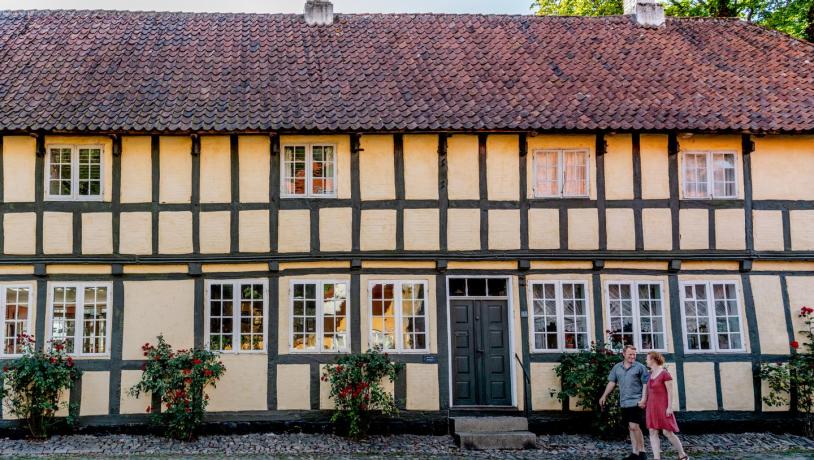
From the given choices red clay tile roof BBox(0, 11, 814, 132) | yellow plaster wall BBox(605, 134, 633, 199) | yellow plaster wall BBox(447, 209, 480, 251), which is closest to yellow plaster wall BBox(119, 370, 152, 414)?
red clay tile roof BBox(0, 11, 814, 132)

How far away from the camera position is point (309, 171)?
44.1 ft

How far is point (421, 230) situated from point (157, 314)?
5.31m

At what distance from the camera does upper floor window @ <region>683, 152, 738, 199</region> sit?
540 inches

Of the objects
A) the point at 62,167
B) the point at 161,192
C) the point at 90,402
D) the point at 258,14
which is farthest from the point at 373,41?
the point at 90,402

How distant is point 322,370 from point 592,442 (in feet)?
16.9

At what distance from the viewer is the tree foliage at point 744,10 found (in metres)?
20.1

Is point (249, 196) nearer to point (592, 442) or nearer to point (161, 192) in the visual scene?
point (161, 192)

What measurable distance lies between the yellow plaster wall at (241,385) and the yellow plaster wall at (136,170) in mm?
3496

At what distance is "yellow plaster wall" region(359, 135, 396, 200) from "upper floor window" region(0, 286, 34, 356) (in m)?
6.73

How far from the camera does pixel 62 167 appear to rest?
1329 cm

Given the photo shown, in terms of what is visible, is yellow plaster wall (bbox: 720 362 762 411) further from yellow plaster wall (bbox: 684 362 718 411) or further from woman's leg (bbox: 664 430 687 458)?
woman's leg (bbox: 664 430 687 458)

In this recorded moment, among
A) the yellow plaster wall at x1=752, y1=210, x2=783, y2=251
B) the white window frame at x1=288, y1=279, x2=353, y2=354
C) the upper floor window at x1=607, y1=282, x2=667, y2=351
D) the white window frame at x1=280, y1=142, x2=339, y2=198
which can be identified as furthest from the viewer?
the yellow plaster wall at x1=752, y1=210, x2=783, y2=251

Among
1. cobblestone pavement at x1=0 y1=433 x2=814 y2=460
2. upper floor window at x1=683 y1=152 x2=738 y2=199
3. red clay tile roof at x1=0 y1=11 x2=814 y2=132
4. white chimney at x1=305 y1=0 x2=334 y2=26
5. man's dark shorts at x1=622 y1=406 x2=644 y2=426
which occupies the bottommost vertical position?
cobblestone pavement at x1=0 y1=433 x2=814 y2=460

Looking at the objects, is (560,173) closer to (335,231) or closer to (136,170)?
(335,231)
